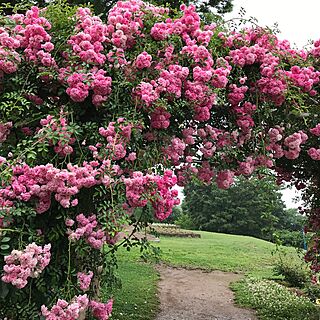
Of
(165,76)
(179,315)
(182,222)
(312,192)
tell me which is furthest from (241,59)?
(182,222)

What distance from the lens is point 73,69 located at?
2846mm

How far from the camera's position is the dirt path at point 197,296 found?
6812mm

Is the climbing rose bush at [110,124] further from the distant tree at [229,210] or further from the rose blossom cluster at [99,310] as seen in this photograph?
the distant tree at [229,210]

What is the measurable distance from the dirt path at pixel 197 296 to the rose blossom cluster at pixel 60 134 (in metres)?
4.47

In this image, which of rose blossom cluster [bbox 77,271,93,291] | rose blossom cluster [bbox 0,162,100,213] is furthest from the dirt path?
rose blossom cluster [bbox 0,162,100,213]

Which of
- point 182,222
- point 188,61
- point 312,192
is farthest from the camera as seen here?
point 182,222

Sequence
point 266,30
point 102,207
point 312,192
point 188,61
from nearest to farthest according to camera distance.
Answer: point 102,207 → point 188,61 → point 266,30 → point 312,192

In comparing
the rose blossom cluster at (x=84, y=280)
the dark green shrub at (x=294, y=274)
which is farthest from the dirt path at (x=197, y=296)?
the rose blossom cluster at (x=84, y=280)

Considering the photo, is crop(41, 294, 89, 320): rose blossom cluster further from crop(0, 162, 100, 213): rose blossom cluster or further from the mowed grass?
the mowed grass

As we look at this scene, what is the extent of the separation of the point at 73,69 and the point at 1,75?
18.4 inches

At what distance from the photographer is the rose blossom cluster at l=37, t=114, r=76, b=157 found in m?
2.57

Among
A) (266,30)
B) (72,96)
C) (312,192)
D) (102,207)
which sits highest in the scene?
(266,30)

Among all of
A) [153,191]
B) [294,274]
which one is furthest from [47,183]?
[294,274]

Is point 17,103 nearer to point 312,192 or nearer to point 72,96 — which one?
point 72,96
